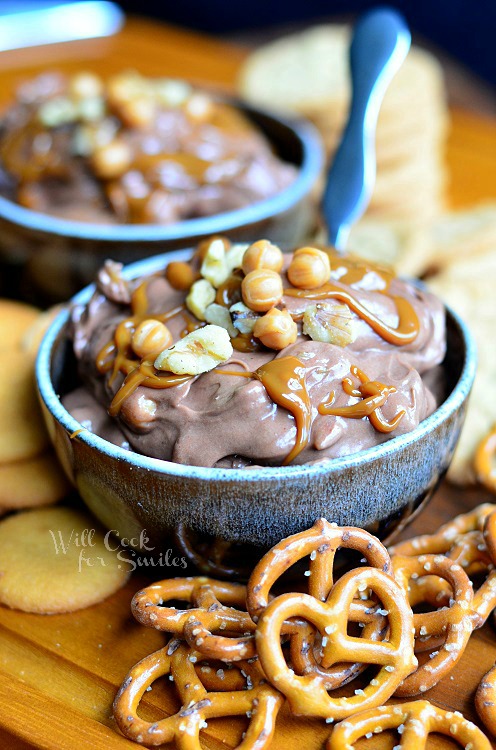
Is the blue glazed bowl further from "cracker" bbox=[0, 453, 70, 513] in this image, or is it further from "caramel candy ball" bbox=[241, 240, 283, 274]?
"caramel candy ball" bbox=[241, 240, 283, 274]

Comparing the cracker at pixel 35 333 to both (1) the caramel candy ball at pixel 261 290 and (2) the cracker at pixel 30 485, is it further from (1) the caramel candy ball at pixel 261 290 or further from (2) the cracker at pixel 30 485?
(1) the caramel candy ball at pixel 261 290

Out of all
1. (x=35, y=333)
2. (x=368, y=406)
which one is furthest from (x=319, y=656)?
(x=35, y=333)

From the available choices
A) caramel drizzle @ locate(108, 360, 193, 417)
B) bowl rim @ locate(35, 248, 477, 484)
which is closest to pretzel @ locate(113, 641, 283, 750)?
bowl rim @ locate(35, 248, 477, 484)

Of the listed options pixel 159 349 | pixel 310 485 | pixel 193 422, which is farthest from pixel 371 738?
pixel 159 349

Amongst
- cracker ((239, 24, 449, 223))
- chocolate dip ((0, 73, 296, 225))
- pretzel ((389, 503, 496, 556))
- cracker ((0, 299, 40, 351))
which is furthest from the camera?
cracker ((239, 24, 449, 223))

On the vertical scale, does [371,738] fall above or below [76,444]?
below

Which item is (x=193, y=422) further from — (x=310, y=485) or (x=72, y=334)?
(x=72, y=334)
